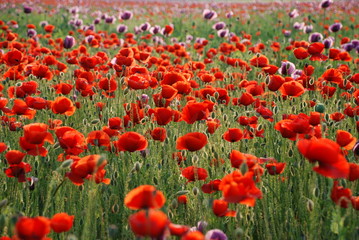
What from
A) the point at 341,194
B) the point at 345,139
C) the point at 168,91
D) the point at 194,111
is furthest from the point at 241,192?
the point at 168,91

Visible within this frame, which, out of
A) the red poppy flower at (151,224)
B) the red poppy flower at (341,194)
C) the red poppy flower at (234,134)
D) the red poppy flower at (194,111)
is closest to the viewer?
the red poppy flower at (151,224)

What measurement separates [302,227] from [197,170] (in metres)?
0.51

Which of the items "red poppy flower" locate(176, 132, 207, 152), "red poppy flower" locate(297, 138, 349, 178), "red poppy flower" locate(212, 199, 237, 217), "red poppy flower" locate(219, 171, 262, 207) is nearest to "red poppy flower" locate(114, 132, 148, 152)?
"red poppy flower" locate(176, 132, 207, 152)

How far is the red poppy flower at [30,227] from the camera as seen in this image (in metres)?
0.93

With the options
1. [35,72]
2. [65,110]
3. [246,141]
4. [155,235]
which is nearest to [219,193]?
[246,141]

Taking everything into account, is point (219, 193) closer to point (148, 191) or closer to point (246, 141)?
point (246, 141)

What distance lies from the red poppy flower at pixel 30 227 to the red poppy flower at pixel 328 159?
2.54ft

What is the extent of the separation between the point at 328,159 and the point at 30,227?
0.84 m

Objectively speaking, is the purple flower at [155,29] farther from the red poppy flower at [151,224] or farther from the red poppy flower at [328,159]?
the red poppy flower at [151,224]

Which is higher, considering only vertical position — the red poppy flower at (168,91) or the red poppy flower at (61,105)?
the red poppy flower at (168,91)

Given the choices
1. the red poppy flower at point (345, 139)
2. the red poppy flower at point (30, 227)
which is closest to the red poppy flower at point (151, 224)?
the red poppy flower at point (30, 227)

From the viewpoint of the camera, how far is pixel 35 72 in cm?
303

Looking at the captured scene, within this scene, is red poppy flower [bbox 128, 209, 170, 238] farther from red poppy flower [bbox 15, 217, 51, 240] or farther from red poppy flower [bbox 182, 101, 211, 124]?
red poppy flower [bbox 182, 101, 211, 124]

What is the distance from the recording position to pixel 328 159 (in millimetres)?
1156
